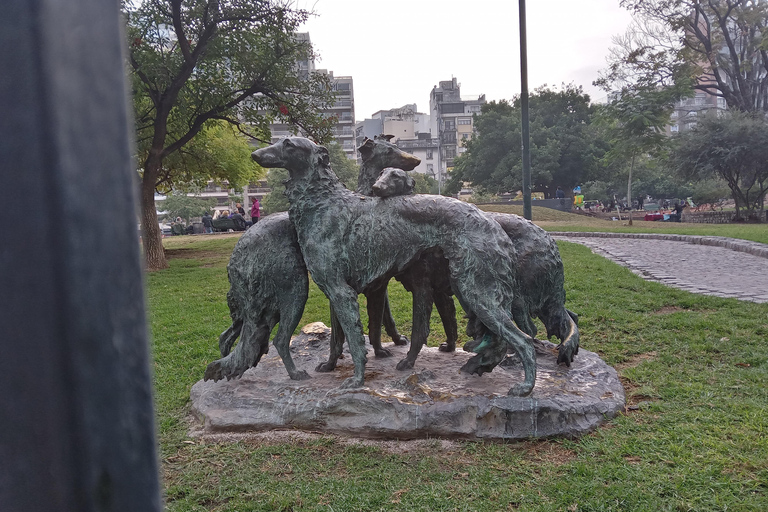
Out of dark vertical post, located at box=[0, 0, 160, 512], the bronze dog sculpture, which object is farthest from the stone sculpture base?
dark vertical post, located at box=[0, 0, 160, 512]

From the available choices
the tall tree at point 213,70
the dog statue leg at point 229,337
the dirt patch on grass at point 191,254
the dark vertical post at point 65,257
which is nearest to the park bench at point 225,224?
the dirt patch on grass at point 191,254

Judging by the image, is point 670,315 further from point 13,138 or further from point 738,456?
point 13,138

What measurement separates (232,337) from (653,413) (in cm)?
335

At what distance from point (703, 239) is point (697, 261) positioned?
3667 millimetres

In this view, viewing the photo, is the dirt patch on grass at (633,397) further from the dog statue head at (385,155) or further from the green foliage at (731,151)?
the green foliage at (731,151)

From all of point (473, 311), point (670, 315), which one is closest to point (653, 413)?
point (473, 311)

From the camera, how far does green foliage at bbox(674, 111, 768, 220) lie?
2089 cm

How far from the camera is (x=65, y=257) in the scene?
15.0 inches

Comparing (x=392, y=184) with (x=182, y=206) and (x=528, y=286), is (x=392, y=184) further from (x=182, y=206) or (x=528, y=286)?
(x=182, y=206)

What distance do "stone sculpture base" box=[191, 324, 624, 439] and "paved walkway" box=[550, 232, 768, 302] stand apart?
4761mm

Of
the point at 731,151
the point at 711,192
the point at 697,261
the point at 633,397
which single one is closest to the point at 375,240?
the point at 633,397

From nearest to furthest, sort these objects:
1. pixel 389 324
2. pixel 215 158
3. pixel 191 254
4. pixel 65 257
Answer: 1. pixel 65 257
2. pixel 389 324
3. pixel 215 158
4. pixel 191 254

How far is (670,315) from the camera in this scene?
22.1 feet

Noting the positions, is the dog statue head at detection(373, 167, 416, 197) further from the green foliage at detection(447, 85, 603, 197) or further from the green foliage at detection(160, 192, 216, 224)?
the green foliage at detection(160, 192, 216, 224)
